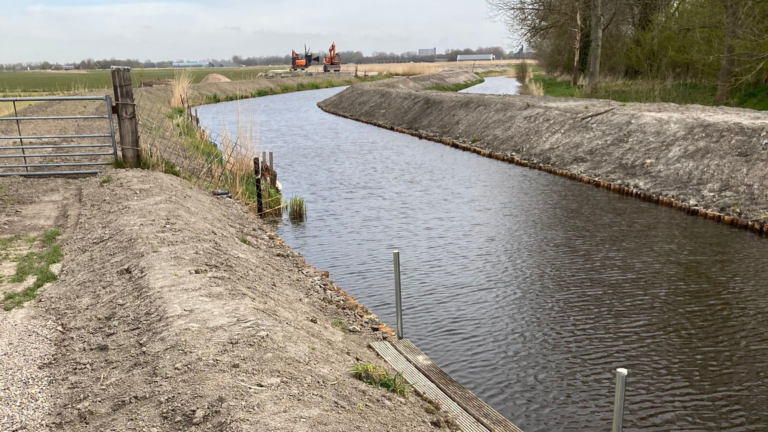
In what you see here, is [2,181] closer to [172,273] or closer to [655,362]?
[172,273]

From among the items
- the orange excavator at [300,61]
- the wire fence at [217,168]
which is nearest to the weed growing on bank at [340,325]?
the wire fence at [217,168]

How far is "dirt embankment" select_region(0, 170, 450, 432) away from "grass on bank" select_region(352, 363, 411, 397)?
11 centimetres

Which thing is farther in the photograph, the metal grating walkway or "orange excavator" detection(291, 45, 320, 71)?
"orange excavator" detection(291, 45, 320, 71)

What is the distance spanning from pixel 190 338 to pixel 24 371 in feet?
5.44

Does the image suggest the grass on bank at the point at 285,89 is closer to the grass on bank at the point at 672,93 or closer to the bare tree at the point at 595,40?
the bare tree at the point at 595,40

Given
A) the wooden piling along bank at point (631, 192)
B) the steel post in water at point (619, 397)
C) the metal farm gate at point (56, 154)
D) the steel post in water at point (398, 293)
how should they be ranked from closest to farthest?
1. the steel post in water at point (619, 397)
2. the steel post in water at point (398, 293)
3. the metal farm gate at point (56, 154)
4. the wooden piling along bank at point (631, 192)

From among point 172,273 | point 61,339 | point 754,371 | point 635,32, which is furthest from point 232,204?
point 635,32

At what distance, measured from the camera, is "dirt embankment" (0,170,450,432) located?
16.2 ft

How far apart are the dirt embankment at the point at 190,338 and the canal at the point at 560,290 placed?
5.16 ft

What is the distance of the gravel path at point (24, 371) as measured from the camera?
16.8 feet

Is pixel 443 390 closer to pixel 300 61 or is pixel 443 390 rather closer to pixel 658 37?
pixel 658 37

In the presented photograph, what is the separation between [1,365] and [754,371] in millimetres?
8778

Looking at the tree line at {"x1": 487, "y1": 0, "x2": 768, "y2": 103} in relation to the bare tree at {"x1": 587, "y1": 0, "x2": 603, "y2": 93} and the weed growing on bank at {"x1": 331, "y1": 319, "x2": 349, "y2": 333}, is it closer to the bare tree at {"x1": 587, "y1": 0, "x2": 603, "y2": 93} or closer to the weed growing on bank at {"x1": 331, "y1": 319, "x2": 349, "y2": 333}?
the bare tree at {"x1": 587, "y1": 0, "x2": 603, "y2": 93}

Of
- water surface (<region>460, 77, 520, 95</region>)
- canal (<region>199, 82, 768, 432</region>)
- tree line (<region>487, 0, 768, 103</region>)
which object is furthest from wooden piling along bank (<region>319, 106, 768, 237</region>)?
water surface (<region>460, 77, 520, 95</region>)
